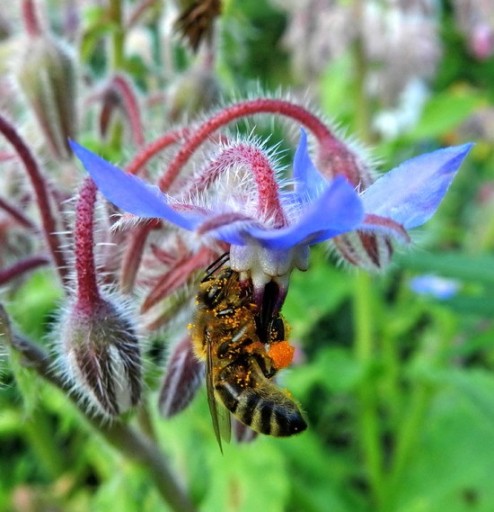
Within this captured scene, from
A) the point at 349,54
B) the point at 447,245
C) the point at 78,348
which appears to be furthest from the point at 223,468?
the point at 447,245

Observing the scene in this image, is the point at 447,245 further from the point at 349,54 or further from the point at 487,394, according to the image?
the point at 487,394

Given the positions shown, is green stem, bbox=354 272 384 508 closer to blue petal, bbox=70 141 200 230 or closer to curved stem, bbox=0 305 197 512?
curved stem, bbox=0 305 197 512

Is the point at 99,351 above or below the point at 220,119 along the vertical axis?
below

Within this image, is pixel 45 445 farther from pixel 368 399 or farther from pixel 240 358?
pixel 240 358

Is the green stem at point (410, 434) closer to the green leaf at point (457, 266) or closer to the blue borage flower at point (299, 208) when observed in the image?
the green leaf at point (457, 266)

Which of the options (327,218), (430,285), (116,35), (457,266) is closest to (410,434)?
(430,285)

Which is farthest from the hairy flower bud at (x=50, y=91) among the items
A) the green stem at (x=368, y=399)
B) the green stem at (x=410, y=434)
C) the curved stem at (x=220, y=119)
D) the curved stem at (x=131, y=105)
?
the green stem at (x=410, y=434)
